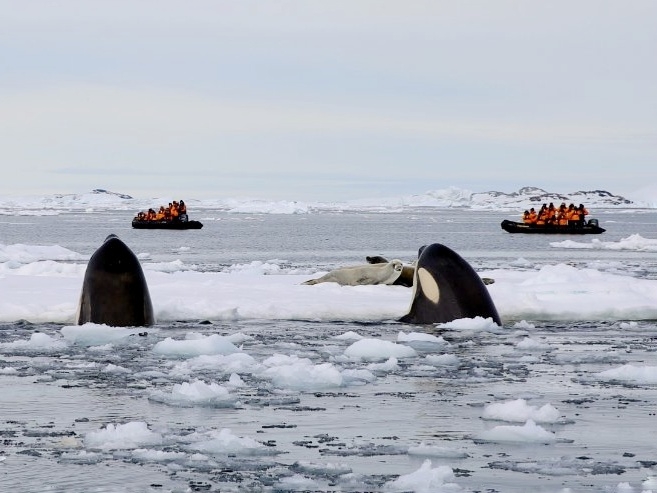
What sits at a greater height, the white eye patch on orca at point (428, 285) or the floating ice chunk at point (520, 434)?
the white eye patch on orca at point (428, 285)

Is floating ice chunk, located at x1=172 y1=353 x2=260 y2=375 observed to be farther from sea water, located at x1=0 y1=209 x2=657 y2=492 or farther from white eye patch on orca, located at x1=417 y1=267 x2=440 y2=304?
white eye patch on orca, located at x1=417 y1=267 x2=440 y2=304

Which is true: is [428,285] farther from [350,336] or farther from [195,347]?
[195,347]

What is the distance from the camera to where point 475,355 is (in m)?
11.7

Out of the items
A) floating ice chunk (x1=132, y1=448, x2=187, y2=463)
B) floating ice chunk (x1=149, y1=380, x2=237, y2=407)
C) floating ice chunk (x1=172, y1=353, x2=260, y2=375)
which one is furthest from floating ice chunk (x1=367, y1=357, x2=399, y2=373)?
floating ice chunk (x1=132, y1=448, x2=187, y2=463)

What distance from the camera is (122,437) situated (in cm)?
731

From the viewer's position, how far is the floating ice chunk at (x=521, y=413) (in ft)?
26.5

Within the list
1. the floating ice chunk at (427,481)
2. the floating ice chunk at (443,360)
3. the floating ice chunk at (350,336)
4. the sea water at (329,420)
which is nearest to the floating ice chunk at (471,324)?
the sea water at (329,420)

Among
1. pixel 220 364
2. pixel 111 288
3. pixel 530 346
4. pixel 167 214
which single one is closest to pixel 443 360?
pixel 530 346

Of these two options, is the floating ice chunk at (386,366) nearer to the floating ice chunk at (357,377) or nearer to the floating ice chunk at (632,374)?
the floating ice chunk at (357,377)

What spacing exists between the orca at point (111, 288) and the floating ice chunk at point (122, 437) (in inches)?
252

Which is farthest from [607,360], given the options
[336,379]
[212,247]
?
[212,247]

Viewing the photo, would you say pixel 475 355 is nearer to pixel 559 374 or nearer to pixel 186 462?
pixel 559 374

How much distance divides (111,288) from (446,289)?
4.12 m

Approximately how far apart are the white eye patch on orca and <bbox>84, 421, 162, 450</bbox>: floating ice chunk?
725 cm
